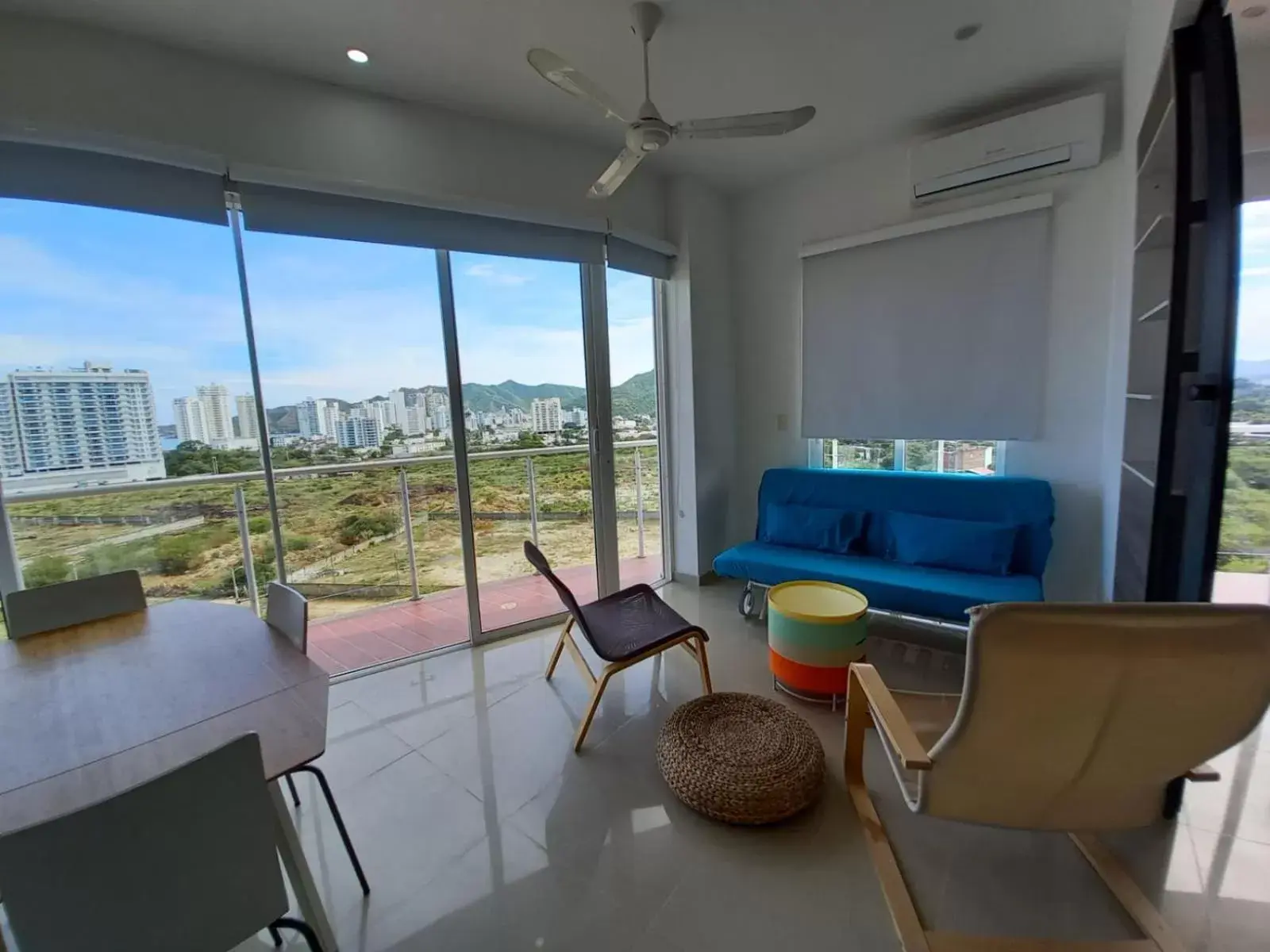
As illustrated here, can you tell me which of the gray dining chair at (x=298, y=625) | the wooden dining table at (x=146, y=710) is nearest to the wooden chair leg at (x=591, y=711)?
the gray dining chair at (x=298, y=625)

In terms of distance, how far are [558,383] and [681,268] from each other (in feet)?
3.94

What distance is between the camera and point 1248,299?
1.68m

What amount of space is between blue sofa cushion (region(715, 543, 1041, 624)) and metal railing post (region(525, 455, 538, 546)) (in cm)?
124

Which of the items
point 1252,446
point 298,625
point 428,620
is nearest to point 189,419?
point 298,625

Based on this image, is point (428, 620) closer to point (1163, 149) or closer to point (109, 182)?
point (109, 182)

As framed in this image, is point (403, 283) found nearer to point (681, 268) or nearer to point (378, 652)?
point (681, 268)

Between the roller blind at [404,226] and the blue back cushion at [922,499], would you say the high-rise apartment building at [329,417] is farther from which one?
the blue back cushion at [922,499]

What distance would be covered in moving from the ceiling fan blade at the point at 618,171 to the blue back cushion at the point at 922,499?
6.84 ft

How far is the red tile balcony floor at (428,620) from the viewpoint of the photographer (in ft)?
9.41

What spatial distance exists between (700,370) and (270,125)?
2.57m

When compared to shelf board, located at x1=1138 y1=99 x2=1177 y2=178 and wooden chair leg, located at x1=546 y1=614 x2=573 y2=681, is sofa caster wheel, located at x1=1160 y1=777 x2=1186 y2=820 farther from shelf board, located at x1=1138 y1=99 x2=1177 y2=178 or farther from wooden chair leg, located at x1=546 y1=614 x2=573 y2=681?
wooden chair leg, located at x1=546 y1=614 x2=573 y2=681

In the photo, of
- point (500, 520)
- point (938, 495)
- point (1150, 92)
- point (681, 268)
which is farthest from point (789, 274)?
point (500, 520)

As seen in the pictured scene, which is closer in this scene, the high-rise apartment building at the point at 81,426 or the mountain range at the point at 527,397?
the high-rise apartment building at the point at 81,426

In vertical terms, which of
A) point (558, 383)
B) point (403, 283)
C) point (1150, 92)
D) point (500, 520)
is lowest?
point (500, 520)
